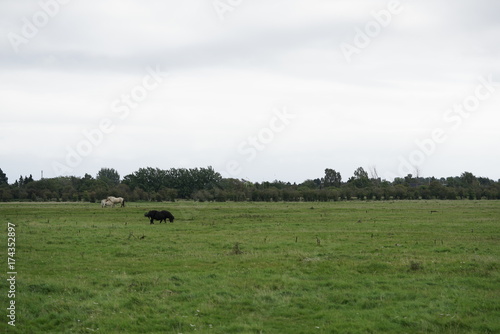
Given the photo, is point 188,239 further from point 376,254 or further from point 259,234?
point 376,254

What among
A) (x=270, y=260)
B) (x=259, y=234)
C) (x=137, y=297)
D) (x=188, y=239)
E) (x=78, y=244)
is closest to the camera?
(x=137, y=297)

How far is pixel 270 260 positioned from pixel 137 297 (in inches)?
283

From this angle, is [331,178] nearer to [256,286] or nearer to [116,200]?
[116,200]

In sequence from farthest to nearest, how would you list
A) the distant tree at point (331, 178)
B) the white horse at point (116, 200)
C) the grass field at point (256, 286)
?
the distant tree at point (331, 178)
the white horse at point (116, 200)
the grass field at point (256, 286)

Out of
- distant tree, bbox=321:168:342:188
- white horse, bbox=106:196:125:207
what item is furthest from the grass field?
distant tree, bbox=321:168:342:188

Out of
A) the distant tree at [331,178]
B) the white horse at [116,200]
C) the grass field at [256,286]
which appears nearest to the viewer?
the grass field at [256,286]

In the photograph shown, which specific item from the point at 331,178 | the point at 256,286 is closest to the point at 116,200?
the point at 256,286

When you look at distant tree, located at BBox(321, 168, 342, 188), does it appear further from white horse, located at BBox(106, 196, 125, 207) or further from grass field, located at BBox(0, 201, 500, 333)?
grass field, located at BBox(0, 201, 500, 333)

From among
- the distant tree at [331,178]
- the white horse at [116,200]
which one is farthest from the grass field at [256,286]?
the distant tree at [331,178]

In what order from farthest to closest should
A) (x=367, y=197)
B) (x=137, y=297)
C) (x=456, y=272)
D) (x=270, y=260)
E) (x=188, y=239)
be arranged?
(x=367, y=197), (x=188, y=239), (x=270, y=260), (x=456, y=272), (x=137, y=297)

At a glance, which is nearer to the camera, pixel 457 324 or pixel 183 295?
pixel 457 324

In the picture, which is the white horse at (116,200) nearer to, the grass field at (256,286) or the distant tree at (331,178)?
the grass field at (256,286)

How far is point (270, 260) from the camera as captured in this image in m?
18.1

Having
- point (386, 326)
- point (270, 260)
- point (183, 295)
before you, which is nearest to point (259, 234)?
point (270, 260)
